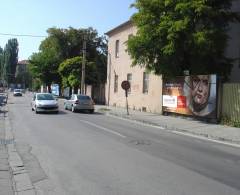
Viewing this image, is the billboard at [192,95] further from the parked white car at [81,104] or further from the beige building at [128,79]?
the parked white car at [81,104]

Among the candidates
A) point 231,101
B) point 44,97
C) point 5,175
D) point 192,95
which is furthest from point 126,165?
point 44,97

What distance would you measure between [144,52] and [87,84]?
29.3 m

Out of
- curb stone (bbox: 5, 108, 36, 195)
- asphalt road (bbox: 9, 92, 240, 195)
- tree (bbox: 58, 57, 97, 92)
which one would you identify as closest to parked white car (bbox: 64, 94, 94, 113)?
asphalt road (bbox: 9, 92, 240, 195)

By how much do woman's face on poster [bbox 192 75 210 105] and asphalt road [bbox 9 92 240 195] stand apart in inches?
339

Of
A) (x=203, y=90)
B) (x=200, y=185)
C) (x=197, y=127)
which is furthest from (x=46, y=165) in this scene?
(x=203, y=90)

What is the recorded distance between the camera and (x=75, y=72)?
57.8 metres

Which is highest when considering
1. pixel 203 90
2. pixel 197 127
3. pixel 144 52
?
pixel 144 52

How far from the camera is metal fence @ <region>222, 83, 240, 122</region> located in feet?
74.7

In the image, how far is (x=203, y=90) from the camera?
25344mm

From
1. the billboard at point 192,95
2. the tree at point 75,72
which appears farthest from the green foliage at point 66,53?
the billboard at point 192,95

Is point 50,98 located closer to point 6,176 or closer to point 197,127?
point 197,127

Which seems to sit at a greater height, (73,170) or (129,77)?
(129,77)

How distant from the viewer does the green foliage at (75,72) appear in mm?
54991

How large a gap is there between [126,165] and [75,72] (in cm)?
4792
